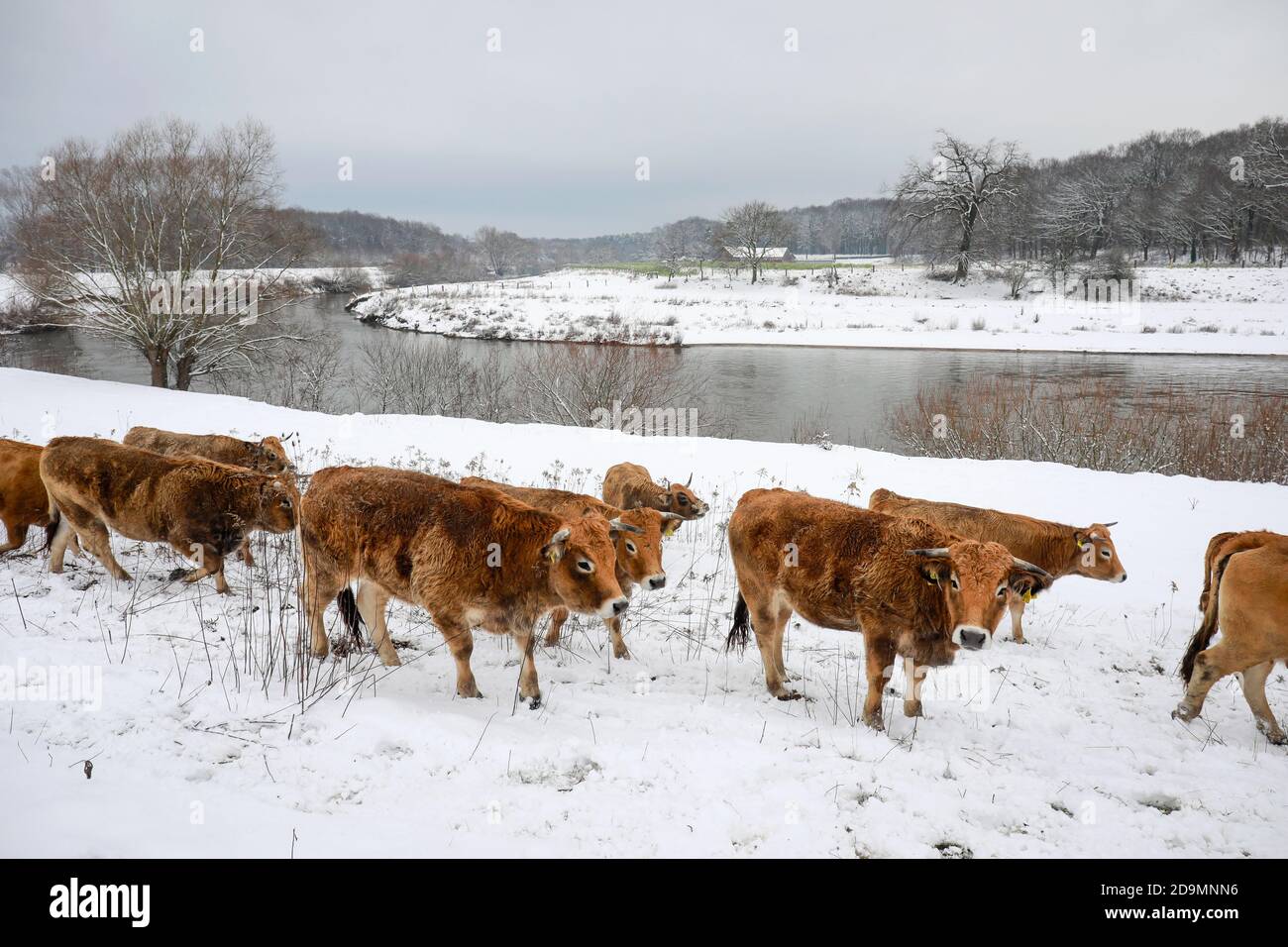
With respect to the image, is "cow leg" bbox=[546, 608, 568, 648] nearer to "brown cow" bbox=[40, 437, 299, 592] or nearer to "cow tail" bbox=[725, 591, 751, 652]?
"cow tail" bbox=[725, 591, 751, 652]

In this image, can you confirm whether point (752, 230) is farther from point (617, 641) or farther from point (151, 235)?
point (617, 641)

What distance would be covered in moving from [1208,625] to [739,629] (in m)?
3.73

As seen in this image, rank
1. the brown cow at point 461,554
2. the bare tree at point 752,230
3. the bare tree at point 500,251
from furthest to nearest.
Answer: the bare tree at point 500,251, the bare tree at point 752,230, the brown cow at point 461,554

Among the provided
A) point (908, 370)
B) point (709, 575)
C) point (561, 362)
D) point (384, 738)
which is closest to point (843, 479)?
point (709, 575)

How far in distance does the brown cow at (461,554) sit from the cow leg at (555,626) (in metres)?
0.98

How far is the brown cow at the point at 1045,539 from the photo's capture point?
291 inches

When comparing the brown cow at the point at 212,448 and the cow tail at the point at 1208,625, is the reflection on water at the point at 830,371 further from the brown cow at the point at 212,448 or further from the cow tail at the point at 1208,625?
the cow tail at the point at 1208,625

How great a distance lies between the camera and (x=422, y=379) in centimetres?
2828

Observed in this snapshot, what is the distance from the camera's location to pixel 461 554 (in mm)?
4770

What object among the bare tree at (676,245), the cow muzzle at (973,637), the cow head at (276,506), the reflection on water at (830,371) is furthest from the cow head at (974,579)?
the bare tree at (676,245)

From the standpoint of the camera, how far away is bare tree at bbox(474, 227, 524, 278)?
431ft

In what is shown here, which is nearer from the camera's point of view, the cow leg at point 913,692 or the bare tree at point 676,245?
the cow leg at point 913,692
